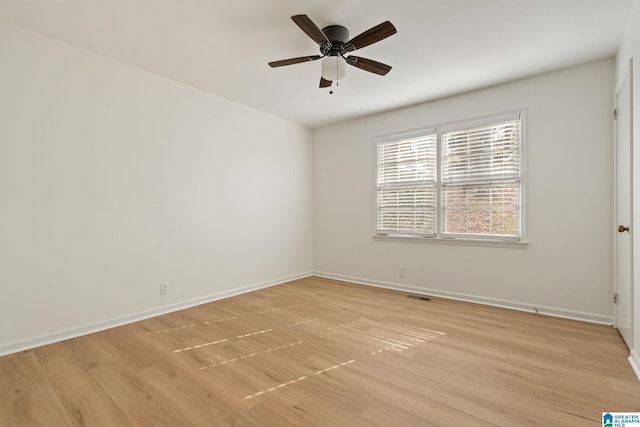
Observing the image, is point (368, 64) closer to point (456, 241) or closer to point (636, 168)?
point (636, 168)

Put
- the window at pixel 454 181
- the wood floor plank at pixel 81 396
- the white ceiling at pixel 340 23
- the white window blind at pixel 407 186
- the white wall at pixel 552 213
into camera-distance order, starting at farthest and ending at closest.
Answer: the white window blind at pixel 407 186
the window at pixel 454 181
the white wall at pixel 552 213
the white ceiling at pixel 340 23
the wood floor plank at pixel 81 396

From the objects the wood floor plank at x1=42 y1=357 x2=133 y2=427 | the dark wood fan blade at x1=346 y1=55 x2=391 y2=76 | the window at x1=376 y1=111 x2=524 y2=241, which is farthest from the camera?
the window at x1=376 y1=111 x2=524 y2=241

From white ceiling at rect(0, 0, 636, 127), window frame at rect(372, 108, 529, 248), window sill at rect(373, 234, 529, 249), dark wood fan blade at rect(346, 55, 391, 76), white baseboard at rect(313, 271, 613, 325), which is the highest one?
white ceiling at rect(0, 0, 636, 127)

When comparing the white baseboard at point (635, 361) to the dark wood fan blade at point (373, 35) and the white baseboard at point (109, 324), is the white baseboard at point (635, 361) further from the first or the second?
the white baseboard at point (109, 324)

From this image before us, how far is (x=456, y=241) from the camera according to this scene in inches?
152

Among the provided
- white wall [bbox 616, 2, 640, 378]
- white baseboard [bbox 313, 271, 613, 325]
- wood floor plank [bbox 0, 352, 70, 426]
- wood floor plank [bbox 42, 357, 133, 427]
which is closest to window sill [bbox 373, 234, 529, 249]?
white baseboard [bbox 313, 271, 613, 325]

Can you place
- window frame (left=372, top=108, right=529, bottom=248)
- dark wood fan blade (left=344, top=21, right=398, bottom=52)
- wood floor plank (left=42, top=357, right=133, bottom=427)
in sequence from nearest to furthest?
wood floor plank (left=42, top=357, right=133, bottom=427), dark wood fan blade (left=344, top=21, right=398, bottom=52), window frame (left=372, top=108, right=529, bottom=248)

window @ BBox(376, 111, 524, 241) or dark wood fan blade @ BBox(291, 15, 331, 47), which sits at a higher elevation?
dark wood fan blade @ BBox(291, 15, 331, 47)

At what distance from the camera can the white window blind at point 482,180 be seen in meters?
3.48

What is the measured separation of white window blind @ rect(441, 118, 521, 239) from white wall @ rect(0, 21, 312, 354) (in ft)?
8.88

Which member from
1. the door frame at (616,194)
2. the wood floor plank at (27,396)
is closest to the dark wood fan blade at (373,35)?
the door frame at (616,194)

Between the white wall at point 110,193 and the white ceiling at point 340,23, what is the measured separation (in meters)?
0.35

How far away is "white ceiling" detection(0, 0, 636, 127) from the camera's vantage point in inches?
87.6

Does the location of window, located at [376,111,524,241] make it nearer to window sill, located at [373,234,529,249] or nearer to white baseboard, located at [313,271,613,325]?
window sill, located at [373,234,529,249]
